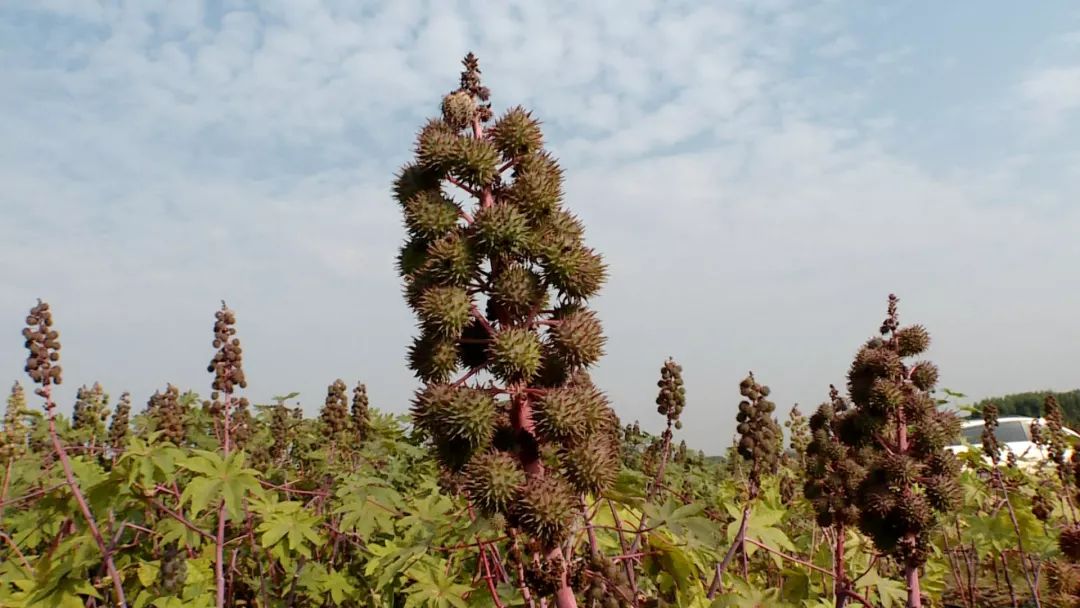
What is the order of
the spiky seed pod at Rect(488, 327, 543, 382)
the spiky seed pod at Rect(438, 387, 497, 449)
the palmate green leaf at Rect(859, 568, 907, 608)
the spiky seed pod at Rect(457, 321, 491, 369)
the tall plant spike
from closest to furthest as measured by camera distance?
the spiky seed pod at Rect(438, 387, 497, 449), the spiky seed pod at Rect(488, 327, 543, 382), the spiky seed pod at Rect(457, 321, 491, 369), the tall plant spike, the palmate green leaf at Rect(859, 568, 907, 608)

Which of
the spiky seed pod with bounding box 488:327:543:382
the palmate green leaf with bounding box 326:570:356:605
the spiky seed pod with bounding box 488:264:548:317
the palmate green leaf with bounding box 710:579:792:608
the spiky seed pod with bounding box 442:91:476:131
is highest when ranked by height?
the spiky seed pod with bounding box 442:91:476:131

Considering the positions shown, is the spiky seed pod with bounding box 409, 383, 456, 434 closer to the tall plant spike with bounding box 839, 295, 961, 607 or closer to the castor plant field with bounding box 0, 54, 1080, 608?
the castor plant field with bounding box 0, 54, 1080, 608

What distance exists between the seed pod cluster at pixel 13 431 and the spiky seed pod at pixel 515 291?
21.0 feet

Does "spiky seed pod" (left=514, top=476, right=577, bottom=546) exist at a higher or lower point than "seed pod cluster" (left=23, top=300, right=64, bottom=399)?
lower

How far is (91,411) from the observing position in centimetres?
1359

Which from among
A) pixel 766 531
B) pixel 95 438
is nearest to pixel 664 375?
pixel 766 531

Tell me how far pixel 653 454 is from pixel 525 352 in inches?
356

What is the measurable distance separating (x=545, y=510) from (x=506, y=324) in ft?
3.94

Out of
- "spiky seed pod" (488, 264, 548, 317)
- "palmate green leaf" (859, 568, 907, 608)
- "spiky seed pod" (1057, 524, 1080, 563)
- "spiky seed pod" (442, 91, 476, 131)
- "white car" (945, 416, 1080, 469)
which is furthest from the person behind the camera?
"white car" (945, 416, 1080, 469)

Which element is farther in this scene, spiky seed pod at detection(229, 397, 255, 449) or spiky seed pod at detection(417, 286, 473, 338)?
spiky seed pod at detection(229, 397, 255, 449)

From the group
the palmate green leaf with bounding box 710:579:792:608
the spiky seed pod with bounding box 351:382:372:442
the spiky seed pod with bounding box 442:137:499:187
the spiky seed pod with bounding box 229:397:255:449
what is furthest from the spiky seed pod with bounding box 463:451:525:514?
the spiky seed pod with bounding box 351:382:372:442

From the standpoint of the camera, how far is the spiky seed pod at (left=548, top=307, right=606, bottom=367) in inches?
174

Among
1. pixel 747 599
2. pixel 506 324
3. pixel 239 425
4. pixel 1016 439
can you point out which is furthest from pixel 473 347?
pixel 1016 439

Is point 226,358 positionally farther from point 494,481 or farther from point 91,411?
point 91,411
